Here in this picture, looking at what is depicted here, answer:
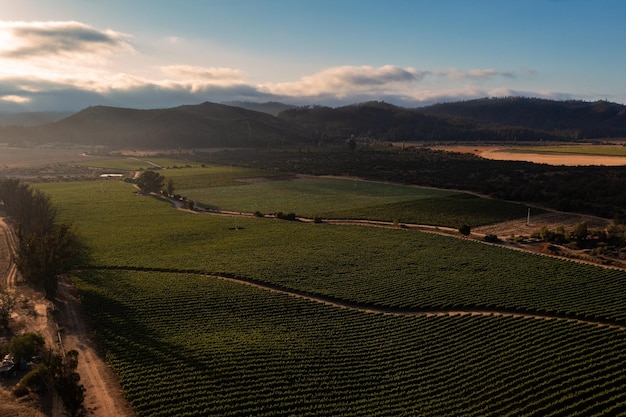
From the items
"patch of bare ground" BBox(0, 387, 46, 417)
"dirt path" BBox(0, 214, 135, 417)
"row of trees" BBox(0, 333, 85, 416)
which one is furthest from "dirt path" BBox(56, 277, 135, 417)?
"patch of bare ground" BBox(0, 387, 46, 417)

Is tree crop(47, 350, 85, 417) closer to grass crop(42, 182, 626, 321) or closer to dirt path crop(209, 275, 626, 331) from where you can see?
dirt path crop(209, 275, 626, 331)

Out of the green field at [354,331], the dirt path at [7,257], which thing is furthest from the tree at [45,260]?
the green field at [354,331]

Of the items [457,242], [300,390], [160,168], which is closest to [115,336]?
[300,390]

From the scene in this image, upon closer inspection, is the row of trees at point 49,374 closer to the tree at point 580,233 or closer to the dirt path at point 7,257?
the dirt path at point 7,257

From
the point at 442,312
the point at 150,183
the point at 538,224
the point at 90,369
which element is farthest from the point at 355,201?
the point at 90,369

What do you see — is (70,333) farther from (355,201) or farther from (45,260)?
(355,201)

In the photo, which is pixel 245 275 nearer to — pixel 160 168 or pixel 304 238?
pixel 304 238
